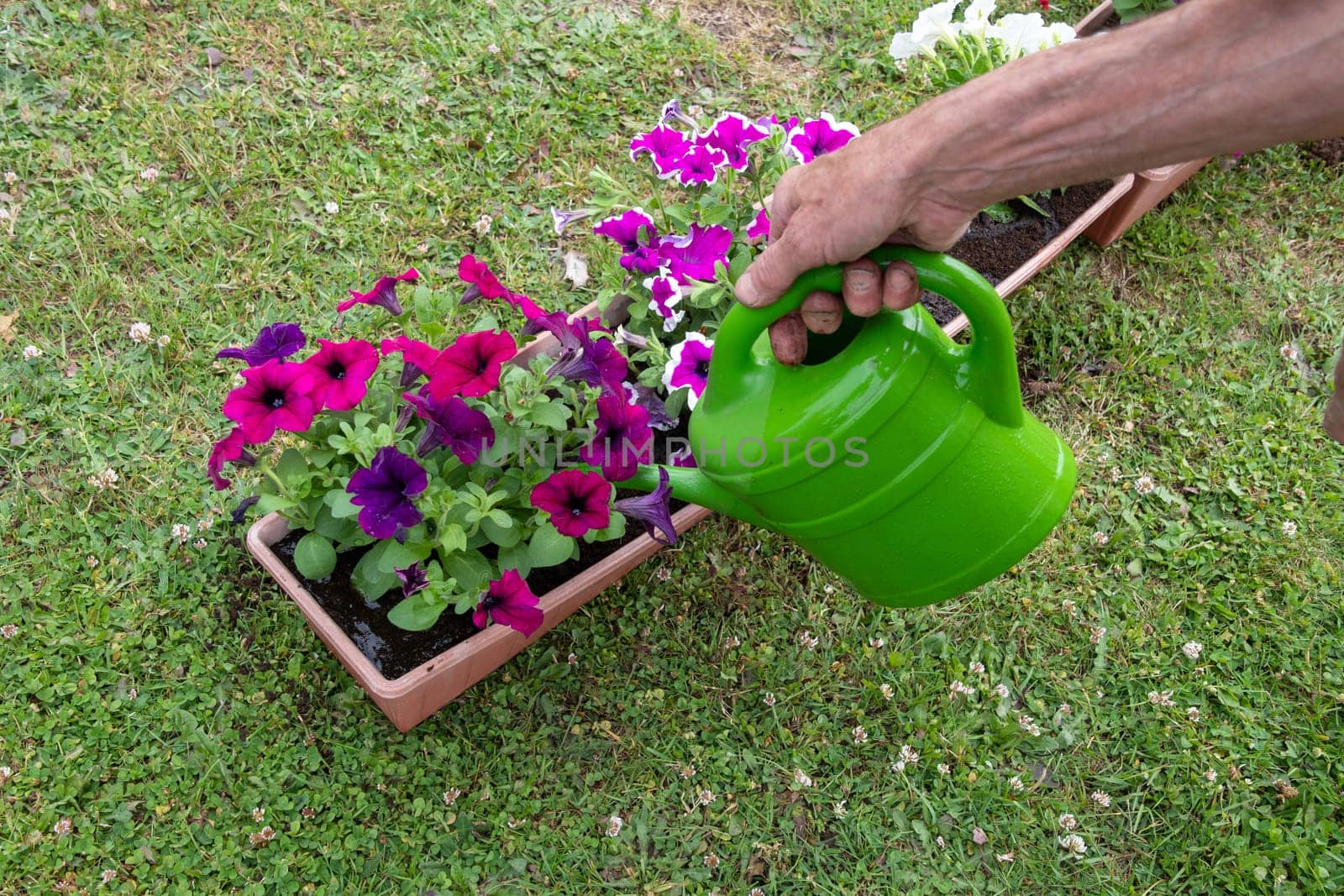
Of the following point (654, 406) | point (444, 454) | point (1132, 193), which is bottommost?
point (1132, 193)

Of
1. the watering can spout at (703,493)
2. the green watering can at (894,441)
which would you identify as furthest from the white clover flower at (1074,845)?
the watering can spout at (703,493)

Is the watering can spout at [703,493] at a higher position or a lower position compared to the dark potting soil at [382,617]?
higher

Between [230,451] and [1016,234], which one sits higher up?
[230,451]

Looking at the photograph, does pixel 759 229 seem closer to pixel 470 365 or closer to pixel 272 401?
pixel 470 365

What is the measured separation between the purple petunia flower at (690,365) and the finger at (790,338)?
0.39 meters

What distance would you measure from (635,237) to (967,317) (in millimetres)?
882

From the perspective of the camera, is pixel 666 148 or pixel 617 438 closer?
pixel 617 438

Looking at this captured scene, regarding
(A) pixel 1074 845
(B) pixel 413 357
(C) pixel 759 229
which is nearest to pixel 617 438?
(B) pixel 413 357

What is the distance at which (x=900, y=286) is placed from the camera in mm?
1270

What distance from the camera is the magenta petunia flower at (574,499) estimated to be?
1.54 m

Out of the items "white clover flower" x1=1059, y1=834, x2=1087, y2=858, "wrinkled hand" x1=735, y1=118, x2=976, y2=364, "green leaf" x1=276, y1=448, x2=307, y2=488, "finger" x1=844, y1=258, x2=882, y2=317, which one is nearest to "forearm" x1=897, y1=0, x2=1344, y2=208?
"wrinkled hand" x1=735, y1=118, x2=976, y2=364

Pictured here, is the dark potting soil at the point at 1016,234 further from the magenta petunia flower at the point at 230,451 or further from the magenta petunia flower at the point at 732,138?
the magenta petunia flower at the point at 230,451

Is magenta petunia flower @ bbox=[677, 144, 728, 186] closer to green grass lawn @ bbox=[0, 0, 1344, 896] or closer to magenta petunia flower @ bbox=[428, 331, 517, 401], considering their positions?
magenta petunia flower @ bbox=[428, 331, 517, 401]

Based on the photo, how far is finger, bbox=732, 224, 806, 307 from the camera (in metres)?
1.24
